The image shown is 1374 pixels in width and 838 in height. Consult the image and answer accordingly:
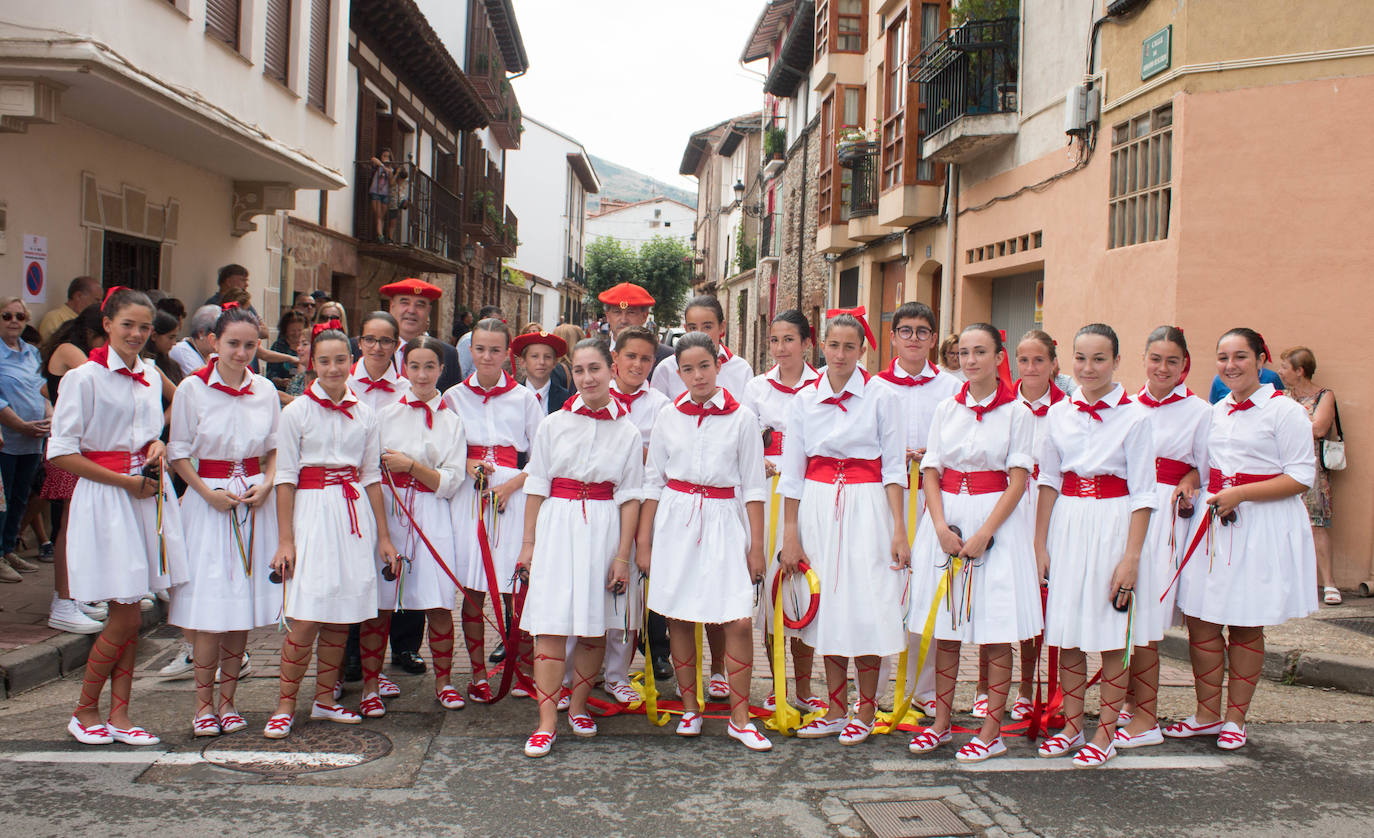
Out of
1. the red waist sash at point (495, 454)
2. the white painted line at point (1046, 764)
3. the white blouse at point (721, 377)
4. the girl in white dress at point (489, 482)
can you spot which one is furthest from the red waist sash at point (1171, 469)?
the red waist sash at point (495, 454)

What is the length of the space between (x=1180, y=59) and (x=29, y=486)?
9202 mm

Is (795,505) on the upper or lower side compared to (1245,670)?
upper

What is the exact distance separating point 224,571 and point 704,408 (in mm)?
2269

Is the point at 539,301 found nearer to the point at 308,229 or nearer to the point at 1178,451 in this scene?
the point at 308,229

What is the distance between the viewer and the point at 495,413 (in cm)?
559

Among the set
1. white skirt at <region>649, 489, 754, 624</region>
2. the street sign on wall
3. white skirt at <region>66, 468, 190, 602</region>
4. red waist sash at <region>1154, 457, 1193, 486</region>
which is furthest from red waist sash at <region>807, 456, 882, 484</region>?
the street sign on wall

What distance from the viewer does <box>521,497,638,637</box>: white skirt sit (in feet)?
15.8

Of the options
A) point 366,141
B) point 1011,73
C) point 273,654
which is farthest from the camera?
point 366,141

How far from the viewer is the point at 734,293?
137 ft

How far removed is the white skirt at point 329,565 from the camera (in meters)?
4.80

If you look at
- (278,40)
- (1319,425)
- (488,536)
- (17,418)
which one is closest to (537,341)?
(488,536)

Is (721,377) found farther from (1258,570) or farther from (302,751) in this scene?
(302,751)

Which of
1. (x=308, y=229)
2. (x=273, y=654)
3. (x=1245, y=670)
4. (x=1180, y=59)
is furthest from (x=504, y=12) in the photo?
(x=1245, y=670)

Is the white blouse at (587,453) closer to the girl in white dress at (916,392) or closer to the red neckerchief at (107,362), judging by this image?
the girl in white dress at (916,392)
